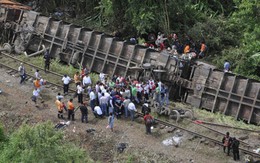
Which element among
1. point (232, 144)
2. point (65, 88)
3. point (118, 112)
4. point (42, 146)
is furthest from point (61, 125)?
point (232, 144)

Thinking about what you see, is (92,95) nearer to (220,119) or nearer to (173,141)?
(173,141)

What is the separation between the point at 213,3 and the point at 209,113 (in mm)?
10614

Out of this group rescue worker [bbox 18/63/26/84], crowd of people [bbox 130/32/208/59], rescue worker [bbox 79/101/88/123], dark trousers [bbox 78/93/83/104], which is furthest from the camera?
crowd of people [bbox 130/32/208/59]

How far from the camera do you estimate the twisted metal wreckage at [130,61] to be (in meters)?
20.0

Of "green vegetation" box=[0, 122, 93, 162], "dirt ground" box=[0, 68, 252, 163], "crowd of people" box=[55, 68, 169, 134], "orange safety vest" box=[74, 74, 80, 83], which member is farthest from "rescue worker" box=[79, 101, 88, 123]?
"green vegetation" box=[0, 122, 93, 162]

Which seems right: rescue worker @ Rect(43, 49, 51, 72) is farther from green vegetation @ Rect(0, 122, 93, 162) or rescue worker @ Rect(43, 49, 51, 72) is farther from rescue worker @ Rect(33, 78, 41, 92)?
green vegetation @ Rect(0, 122, 93, 162)

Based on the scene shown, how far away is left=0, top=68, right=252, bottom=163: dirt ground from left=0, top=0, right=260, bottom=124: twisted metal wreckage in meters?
1.99

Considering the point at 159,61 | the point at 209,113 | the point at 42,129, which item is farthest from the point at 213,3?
the point at 42,129

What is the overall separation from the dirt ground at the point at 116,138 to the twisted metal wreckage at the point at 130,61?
6.54ft

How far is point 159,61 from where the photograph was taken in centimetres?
2156

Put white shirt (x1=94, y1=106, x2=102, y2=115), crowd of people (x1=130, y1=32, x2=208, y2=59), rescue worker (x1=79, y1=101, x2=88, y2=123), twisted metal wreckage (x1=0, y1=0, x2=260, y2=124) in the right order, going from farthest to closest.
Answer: crowd of people (x1=130, y1=32, x2=208, y2=59)
twisted metal wreckage (x1=0, y1=0, x2=260, y2=124)
white shirt (x1=94, y1=106, x2=102, y2=115)
rescue worker (x1=79, y1=101, x2=88, y2=123)

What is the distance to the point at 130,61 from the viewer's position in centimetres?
2261

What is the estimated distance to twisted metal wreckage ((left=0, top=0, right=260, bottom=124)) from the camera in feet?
65.5

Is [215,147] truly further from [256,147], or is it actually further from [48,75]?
[48,75]
